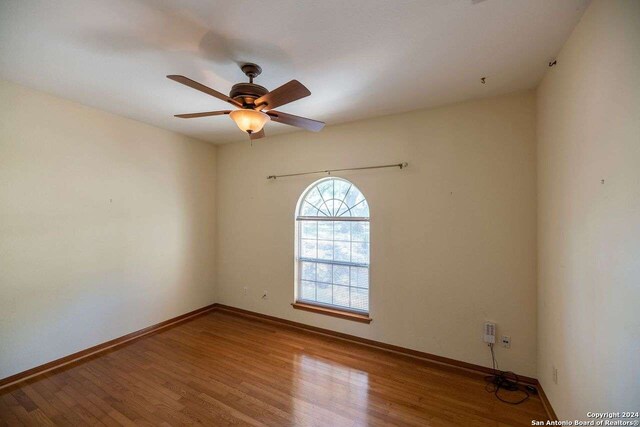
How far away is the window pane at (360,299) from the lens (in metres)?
3.13

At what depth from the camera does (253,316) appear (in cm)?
385

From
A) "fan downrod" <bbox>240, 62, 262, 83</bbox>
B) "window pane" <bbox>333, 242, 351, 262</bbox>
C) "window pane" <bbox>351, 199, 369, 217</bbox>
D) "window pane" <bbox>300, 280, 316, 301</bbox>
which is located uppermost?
"fan downrod" <bbox>240, 62, 262, 83</bbox>

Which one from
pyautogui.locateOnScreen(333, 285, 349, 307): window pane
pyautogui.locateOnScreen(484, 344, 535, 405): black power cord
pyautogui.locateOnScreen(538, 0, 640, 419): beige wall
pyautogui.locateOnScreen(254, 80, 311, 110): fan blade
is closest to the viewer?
pyautogui.locateOnScreen(538, 0, 640, 419): beige wall

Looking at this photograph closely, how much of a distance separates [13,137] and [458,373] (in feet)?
15.4

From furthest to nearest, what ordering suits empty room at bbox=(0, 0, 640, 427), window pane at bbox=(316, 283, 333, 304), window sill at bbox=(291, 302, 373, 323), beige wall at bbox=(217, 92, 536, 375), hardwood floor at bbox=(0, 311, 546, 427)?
window pane at bbox=(316, 283, 333, 304)
window sill at bbox=(291, 302, 373, 323)
beige wall at bbox=(217, 92, 536, 375)
hardwood floor at bbox=(0, 311, 546, 427)
empty room at bbox=(0, 0, 640, 427)

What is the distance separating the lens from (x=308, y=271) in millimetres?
3568

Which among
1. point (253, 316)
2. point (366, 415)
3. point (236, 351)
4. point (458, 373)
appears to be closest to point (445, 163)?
point (458, 373)

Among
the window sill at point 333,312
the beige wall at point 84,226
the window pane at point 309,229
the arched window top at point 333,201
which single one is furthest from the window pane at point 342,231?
the beige wall at point 84,226

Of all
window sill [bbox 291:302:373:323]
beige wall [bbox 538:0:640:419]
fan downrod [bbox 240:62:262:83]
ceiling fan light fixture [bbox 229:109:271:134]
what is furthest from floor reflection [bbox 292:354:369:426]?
fan downrod [bbox 240:62:262:83]

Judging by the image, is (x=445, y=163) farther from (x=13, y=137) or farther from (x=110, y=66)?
(x=13, y=137)

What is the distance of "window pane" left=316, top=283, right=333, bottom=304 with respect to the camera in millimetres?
3399

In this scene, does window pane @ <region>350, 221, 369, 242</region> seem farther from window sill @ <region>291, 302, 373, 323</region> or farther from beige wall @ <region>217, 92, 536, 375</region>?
window sill @ <region>291, 302, 373, 323</region>

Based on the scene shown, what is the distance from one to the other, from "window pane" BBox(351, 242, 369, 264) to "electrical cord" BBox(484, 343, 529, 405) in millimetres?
1471

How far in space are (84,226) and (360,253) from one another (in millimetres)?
3124
